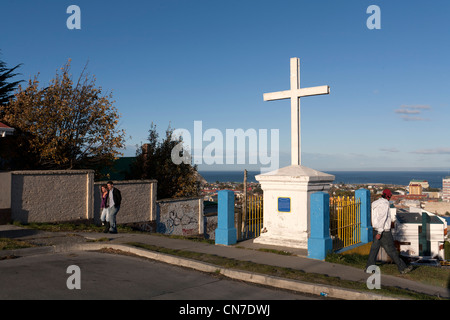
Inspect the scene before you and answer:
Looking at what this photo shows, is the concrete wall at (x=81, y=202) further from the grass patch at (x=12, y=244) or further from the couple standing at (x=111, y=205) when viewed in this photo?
the grass patch at (x=12, y=244)

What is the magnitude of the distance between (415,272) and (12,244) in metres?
8.59

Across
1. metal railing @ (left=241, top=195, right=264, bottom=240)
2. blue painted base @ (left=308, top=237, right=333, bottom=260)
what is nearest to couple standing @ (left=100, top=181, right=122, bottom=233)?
metal railing @ (left=241, top=195, right=264, bottom=240)

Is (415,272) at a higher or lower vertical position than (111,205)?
lower

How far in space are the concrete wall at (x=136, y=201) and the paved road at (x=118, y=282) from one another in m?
7.31

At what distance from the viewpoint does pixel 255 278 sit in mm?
6559

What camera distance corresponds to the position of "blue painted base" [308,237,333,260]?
8406 mm

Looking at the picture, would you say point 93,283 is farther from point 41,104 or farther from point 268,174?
point 41,104

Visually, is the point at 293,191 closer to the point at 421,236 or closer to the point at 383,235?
the point at 383,235

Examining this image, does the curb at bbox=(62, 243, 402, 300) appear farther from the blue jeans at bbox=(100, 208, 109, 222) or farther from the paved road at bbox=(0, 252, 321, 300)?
the blue jeans at bbox=(100, 208, 109, 222)

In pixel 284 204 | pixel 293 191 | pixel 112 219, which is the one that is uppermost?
pixel 293 191

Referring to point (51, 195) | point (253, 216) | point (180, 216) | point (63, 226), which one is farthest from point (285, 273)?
point (180, 216)

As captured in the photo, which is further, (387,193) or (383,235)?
(387,193)

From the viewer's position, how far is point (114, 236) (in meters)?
10.7
